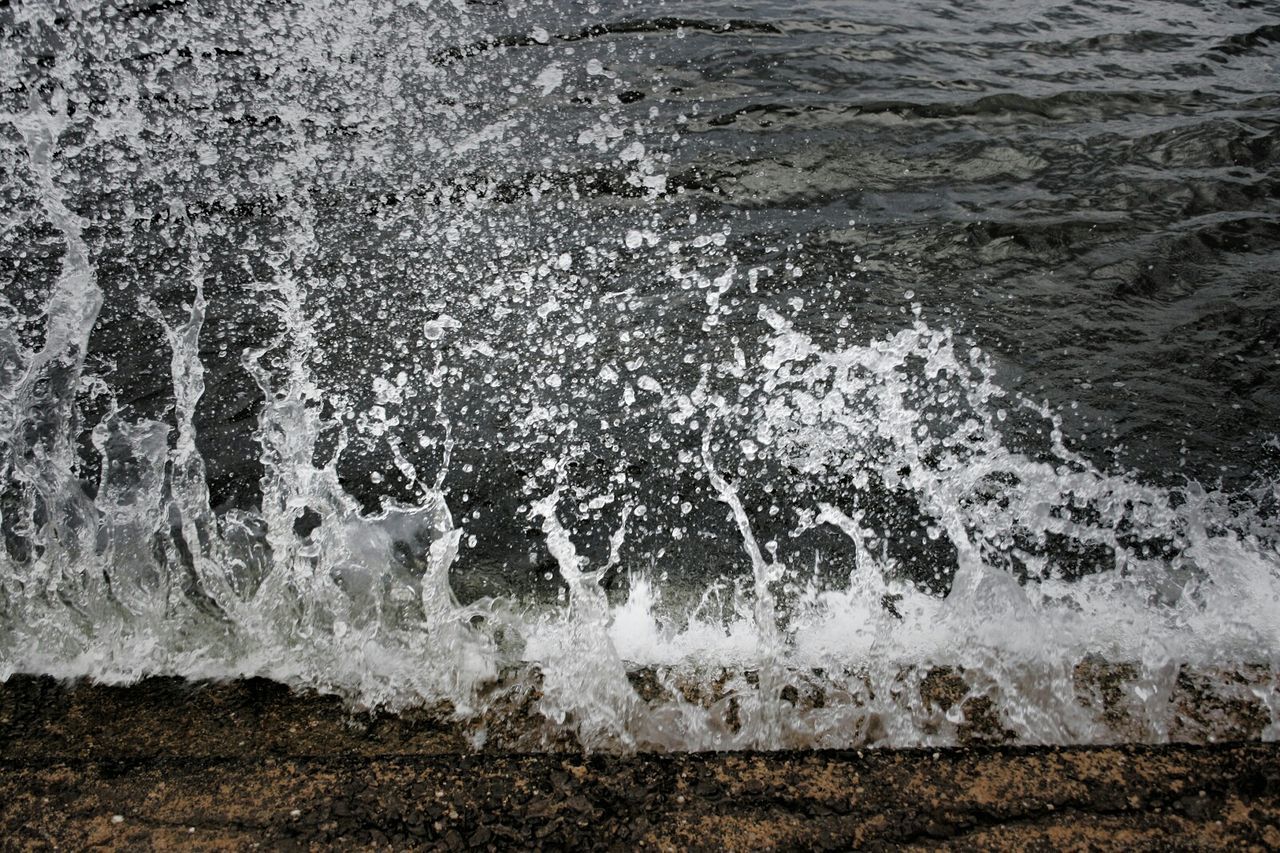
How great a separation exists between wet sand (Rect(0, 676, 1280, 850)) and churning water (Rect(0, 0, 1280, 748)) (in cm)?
15

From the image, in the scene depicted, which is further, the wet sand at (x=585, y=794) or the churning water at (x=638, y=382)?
the churning water at (x=638, y=382)

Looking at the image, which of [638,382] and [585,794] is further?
[638,382]

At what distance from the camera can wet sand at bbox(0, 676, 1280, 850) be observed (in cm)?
179

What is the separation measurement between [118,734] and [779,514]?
5.98 feet

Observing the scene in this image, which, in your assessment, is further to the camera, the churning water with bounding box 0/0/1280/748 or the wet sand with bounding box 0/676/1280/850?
the churning water with bounding box 0/0/1280/748

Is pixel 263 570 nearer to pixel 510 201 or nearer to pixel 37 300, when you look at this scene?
pixel 37 300

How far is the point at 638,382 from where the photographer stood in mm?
2939

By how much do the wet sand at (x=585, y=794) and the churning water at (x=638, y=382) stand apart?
151mm

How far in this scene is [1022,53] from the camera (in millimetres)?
4754

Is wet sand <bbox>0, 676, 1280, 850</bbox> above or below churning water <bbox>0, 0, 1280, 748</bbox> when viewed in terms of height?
below

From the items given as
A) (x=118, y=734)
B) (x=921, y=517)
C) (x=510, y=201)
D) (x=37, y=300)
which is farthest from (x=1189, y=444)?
(x=37, y=300)

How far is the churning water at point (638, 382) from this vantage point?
7.70 feet

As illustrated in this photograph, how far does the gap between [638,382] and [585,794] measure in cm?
141

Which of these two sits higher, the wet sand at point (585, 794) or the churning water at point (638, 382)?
the churning water at point (638, 382)
